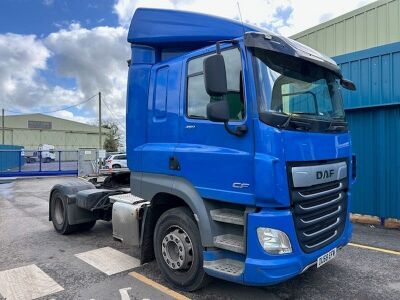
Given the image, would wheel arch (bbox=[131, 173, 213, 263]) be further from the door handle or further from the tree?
the tree

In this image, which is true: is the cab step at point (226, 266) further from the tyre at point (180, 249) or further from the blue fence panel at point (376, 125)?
the blue fence panel at point (376, 125)

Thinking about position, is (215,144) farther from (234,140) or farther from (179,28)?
(179,28)

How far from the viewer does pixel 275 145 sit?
128 inches

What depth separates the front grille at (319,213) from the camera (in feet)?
11.3

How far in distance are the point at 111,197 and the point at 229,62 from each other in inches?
135

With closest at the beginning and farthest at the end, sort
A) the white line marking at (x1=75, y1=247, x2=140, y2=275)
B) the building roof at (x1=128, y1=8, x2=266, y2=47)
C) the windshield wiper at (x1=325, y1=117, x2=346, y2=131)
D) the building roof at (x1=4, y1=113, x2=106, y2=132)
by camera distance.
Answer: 1. the building roof at (x1=128, y1=8, x2=266, y2=47)
2. the windshield wiper at (x1=325, y1=117, x2=346, y2=131)
3. the white line marking at (x1=75, y1=247, x2=140, y2=275)
4. the building roof at (x1=4, y1=113, x2=106, y2=132)

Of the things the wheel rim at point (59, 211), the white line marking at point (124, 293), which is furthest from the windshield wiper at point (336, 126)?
the wheel rim at point (59, 211)

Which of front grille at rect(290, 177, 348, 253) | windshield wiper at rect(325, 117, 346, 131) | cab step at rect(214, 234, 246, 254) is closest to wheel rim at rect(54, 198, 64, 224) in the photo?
cab step at rect(214, 234, 246, 254)

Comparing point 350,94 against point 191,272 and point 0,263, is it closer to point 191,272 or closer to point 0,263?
point 191,272

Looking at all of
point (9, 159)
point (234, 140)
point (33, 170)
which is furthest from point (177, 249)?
point (9, 159)

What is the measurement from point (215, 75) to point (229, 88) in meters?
0.32

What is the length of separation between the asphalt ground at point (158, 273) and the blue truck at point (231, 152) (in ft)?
1.36

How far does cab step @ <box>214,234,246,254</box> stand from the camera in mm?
3465

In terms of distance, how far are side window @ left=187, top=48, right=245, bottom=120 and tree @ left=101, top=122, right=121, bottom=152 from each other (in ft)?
170
